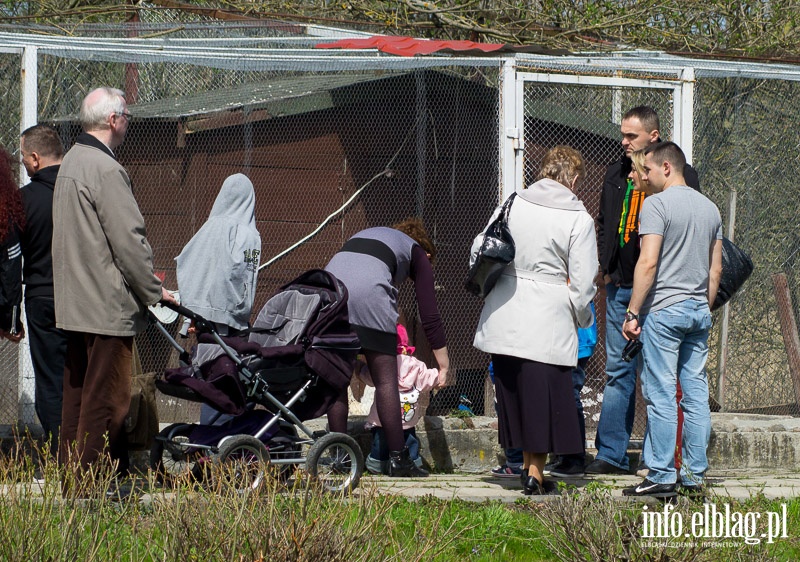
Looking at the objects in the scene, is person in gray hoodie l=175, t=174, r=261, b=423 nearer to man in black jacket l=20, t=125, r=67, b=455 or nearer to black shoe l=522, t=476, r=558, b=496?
man in black jacket l=20, t=125, r=67, b=455

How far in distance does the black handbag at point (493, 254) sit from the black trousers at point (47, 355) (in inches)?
82.9

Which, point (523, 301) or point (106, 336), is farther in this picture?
point (523, 301)

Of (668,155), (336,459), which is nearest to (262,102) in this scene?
(336,459)

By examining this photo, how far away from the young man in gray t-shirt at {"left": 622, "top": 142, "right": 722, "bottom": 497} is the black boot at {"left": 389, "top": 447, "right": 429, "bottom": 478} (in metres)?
1.29

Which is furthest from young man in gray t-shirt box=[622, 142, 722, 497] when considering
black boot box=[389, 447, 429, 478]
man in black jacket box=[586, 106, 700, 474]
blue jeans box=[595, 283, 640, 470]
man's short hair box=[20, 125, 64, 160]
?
man's short hair box=[20, 125, 64, 160]

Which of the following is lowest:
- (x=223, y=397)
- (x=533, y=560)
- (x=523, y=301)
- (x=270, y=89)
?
(x=533, y=560)

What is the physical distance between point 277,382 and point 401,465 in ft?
3.55

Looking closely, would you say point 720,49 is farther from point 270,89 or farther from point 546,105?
point 270,89

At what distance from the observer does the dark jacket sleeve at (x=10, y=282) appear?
18.4 feet

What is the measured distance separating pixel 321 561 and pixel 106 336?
6.50ft

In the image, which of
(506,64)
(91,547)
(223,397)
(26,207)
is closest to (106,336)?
(223,397)

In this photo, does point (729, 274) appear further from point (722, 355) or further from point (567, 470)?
point (722, 355)

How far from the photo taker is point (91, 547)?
3453 millimetres

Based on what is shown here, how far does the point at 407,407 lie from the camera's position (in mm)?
6531
